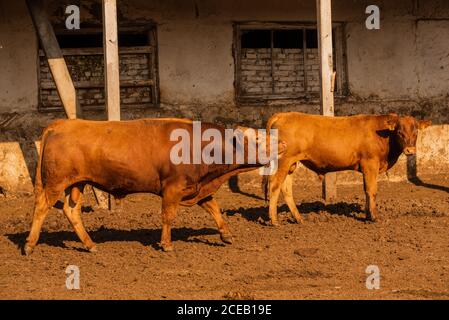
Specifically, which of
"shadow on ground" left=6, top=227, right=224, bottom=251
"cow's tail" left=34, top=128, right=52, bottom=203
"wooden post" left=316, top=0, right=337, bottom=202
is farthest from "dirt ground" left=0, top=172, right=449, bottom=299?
"wooden post" left=316, top=0, right=337, bottom=202

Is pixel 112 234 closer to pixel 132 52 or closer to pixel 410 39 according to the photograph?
pixel 132 52

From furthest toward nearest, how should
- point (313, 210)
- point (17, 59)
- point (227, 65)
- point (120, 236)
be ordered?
point (227, 65) → point (17, 59) → point (313, 210) → point (120, 236)

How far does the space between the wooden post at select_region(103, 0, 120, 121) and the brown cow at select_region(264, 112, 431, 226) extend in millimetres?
2076

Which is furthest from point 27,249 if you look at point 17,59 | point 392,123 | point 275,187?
point 17,59

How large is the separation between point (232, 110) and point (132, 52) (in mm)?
1838

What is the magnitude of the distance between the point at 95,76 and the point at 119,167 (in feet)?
16.5

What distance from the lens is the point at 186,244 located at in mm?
10023

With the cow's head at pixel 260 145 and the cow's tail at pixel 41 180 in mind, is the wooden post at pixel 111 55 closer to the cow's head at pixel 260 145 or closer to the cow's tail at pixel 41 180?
the cow's tail at pixel 41 180

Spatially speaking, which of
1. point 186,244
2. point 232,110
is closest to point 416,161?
point 232,110

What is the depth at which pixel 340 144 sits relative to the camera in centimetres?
1140

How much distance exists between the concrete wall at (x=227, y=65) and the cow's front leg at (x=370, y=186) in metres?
3.32

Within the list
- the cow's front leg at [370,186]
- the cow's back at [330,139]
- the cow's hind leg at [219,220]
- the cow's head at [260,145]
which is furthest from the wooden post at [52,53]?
the cow's front leg at [370,186]

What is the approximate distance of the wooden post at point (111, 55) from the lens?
11.8m

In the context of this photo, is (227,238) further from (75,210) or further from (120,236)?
(75,210)
